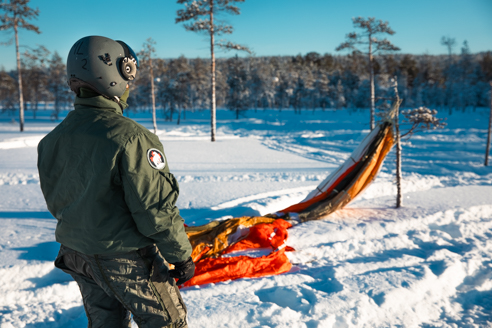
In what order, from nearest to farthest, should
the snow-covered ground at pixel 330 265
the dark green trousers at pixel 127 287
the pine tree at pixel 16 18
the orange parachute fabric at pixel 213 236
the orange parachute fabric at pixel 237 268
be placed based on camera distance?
the dark green trousers at pixel 127 287 < the snow-covered ground at pixel 330 265 < the orange parachute fabric at pixel 237 268 < the orange parachute fabric at pixel 213 236 < the pine tree at pixel 16 18

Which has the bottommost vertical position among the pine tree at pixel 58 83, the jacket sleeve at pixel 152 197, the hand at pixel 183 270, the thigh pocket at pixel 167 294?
the thigh pocket at pixel 167 294

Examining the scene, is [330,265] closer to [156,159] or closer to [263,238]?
[263,238]

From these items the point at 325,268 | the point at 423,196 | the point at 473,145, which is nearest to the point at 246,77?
the point at 473,145

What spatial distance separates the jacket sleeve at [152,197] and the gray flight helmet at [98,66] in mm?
388

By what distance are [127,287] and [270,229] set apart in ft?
9.97

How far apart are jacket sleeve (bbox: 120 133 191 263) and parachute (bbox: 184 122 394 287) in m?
1.99

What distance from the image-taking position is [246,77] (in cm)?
4894

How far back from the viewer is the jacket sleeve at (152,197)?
4.47 ft

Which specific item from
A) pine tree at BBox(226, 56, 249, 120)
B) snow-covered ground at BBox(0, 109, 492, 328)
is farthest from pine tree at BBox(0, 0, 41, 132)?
pine tree at BBox(226, 56, 249, 120)

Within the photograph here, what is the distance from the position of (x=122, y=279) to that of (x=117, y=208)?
1.17 ft

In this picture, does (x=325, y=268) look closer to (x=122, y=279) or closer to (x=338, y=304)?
(x=338, y=304)

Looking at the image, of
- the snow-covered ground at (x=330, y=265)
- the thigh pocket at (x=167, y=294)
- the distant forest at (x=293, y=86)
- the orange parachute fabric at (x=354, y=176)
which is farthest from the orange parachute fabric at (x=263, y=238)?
the distant forest at (x=293, y=86)

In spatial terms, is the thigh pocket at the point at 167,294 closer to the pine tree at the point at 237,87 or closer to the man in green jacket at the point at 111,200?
the man in green jacket at the point at 111,200

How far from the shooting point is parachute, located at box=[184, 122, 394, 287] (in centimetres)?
354
